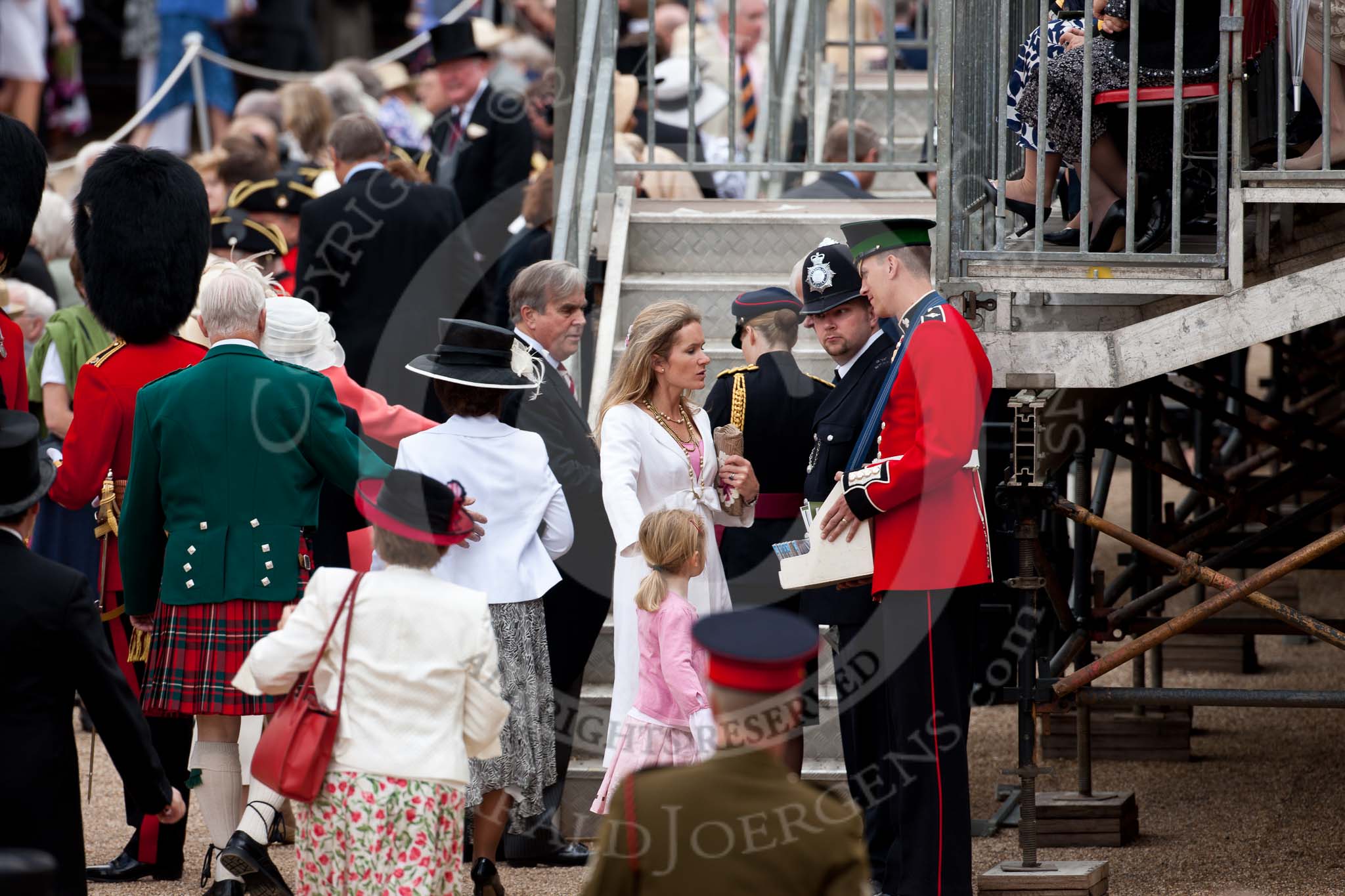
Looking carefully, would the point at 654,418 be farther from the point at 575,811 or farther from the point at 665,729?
the point at 575,811

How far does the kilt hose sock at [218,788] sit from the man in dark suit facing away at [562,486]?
93cm

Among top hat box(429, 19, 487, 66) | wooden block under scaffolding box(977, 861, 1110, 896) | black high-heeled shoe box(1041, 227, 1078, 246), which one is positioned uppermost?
top hat box(429, 19, 487, 66)

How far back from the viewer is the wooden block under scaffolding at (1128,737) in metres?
7.20

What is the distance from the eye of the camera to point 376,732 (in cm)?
425

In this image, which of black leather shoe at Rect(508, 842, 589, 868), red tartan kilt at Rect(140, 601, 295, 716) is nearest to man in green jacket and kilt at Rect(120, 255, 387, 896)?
red tartan kilt at Rect(140, 601, 295, 716)

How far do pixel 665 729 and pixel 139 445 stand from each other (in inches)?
62.6

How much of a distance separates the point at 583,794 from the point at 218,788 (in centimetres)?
124

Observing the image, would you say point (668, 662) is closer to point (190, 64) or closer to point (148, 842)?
point (148, 842)

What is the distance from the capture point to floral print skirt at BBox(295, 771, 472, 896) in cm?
425

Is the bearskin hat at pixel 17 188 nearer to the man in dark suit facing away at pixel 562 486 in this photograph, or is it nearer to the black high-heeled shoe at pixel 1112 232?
the man in dark suit facing away at pixel 562 486

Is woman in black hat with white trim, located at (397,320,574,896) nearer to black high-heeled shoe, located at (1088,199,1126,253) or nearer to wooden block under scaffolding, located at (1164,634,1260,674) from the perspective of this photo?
black high-heeled shoe, located at (1088,199,1126,253)

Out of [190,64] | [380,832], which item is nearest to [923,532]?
[380,832]

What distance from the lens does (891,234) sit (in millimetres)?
4945

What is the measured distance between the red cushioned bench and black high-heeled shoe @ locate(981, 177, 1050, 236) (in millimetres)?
342
